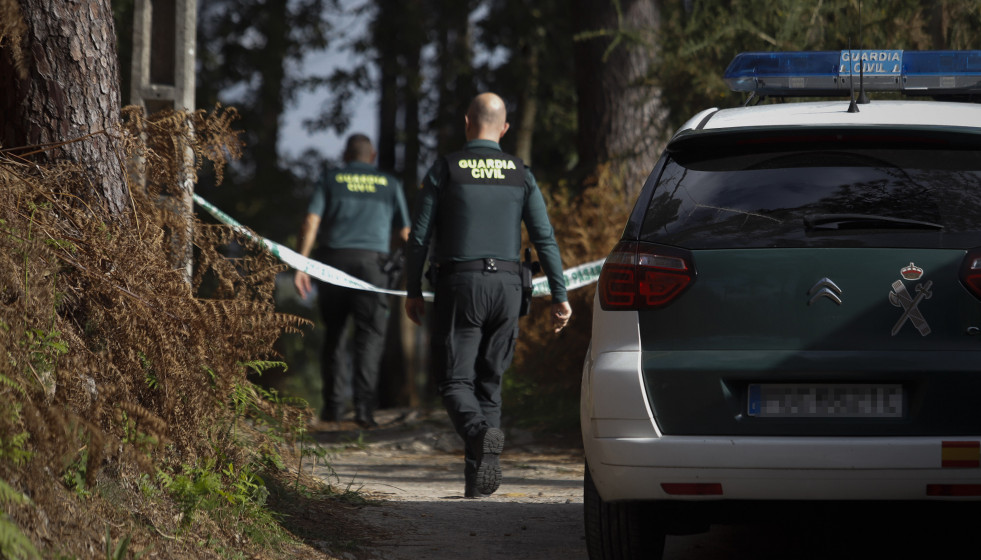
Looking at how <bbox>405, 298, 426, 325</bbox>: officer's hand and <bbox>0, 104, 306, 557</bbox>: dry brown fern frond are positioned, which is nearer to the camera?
<bbox>0, 104, 306, 557</bbox>: dry brown fern frond

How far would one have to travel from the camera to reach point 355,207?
9.94 metres

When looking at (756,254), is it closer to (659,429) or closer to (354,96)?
(659,429)

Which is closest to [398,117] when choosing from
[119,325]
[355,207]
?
[355,207]

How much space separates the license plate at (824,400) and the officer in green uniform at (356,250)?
6.42 m

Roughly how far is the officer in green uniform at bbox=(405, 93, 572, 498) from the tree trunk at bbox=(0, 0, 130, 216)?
6.29 feet

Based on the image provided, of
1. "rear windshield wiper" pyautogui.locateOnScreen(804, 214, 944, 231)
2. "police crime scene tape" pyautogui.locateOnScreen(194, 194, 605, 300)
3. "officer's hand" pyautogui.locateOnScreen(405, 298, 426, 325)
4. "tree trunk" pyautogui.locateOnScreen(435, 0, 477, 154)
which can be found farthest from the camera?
"tree trunk" pyautogui.locateOnScreen(435, 0, 477, 154)

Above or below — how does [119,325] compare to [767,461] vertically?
→ above

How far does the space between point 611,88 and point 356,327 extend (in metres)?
3.52

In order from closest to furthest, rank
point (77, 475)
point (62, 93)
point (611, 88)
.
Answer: point (77, 475)
point (62, 93)
point (611, 88)

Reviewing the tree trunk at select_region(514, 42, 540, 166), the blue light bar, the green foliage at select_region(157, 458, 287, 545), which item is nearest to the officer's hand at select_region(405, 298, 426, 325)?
the green foliage at select_region(157, 458, 287, 545)

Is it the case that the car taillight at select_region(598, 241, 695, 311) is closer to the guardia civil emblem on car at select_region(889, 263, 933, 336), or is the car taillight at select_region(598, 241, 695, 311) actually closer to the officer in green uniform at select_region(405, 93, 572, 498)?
the guardia civil emblem on car at select_region(889, 263, 933, 336)

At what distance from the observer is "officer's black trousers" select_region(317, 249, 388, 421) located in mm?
9922

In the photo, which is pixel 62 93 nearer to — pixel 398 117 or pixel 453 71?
pixel 453 71

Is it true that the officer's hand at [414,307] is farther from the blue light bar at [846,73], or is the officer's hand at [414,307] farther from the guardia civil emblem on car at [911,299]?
the guardia civil emblem on car at [911,299]
